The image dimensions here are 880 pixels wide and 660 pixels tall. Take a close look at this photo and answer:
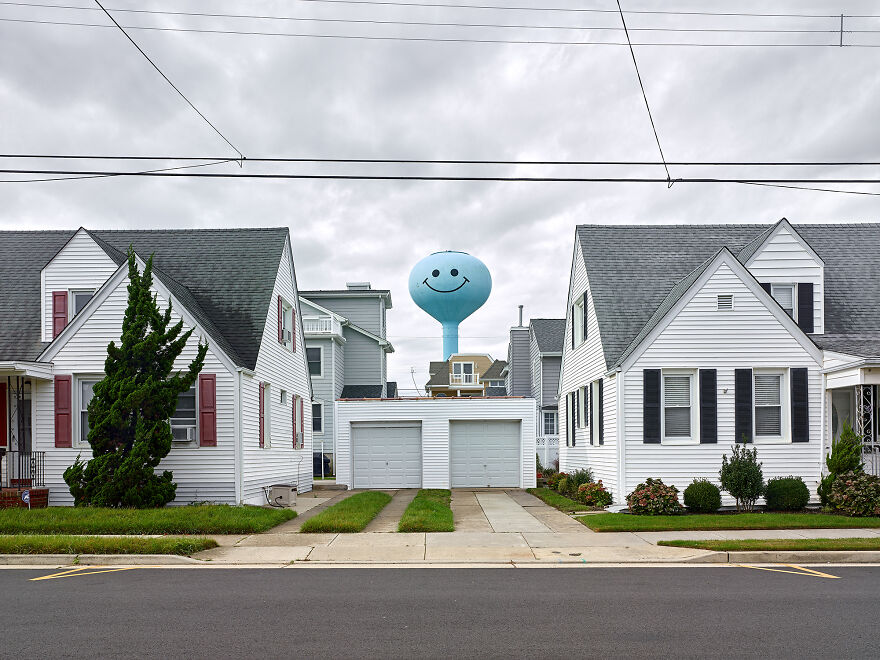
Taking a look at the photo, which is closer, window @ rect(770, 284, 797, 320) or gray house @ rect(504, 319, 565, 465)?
window @ rect(770, 284, 797, 320)

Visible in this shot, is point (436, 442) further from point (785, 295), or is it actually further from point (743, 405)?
point (785, 295)

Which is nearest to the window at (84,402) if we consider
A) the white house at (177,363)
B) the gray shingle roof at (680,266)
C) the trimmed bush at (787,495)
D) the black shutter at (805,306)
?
the white house at (177,363)

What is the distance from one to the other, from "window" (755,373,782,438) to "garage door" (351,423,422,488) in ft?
40.2

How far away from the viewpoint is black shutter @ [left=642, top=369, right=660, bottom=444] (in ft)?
60.3

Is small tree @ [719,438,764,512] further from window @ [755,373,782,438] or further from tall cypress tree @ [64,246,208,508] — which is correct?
tall cypress tree @ [64,246,208,508]

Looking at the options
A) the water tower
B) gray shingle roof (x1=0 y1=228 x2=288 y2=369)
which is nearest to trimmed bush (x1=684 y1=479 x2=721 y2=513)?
gray shingle roof (x1=0 y1=228 x2=288 y2=369)

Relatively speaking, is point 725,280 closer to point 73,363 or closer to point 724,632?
point 724,632

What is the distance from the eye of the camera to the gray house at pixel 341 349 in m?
35.3

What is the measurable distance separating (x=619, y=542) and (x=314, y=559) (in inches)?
203

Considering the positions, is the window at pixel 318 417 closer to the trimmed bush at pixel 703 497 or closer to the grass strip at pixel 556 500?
the grass strip at pixel 556 500

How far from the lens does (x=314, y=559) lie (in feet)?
40.7

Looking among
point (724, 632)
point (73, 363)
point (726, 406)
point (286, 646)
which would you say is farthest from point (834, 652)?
point (73, 363)

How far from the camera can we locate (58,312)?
1970 centimetres

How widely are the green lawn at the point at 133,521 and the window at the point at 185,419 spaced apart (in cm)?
314
